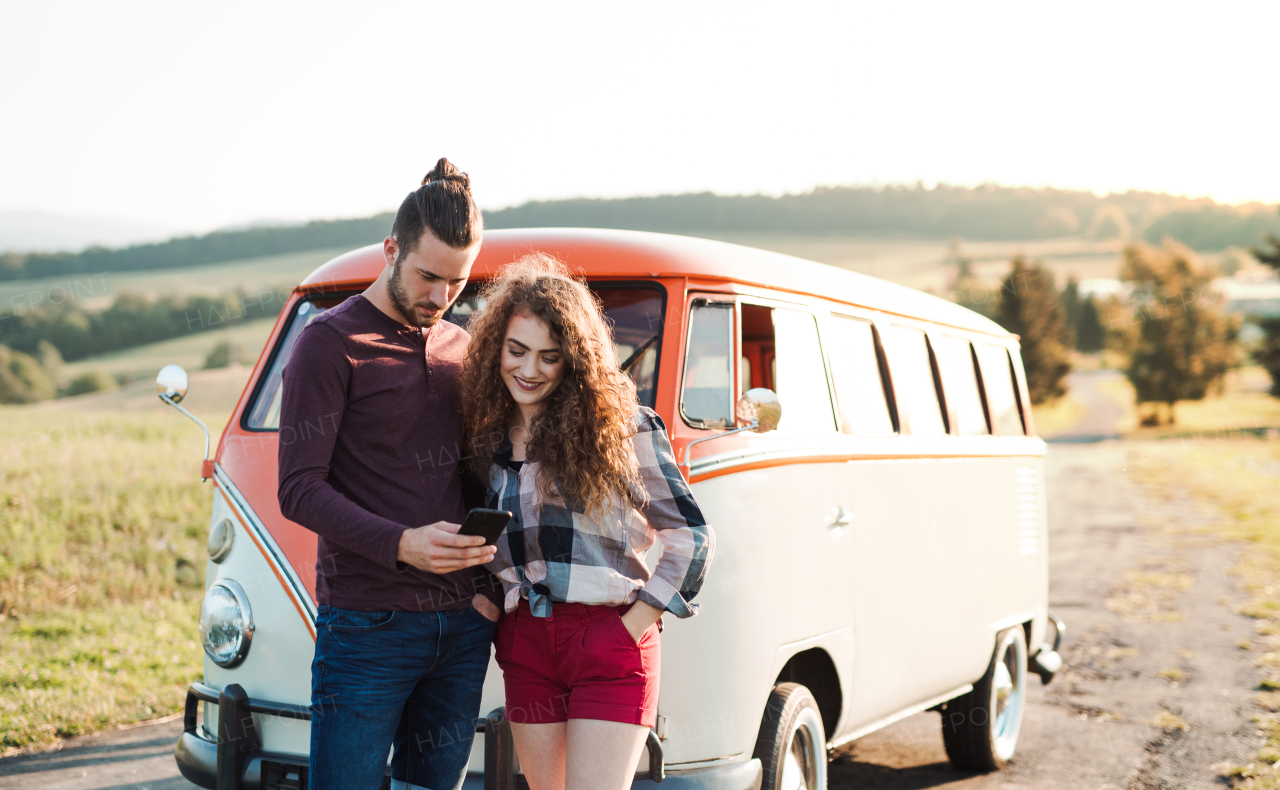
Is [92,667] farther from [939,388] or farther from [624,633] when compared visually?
[624,633]

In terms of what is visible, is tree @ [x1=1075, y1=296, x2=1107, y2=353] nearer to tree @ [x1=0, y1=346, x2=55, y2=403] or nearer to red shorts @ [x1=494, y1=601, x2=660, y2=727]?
tree @ [x1=0, y1=346, x2=55, y2=403]

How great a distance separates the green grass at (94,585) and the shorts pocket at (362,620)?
4.81 m

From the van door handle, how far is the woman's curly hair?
1.74 m

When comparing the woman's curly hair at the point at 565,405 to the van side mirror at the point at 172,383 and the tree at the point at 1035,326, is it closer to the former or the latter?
the van side mirror at the point at 172,383

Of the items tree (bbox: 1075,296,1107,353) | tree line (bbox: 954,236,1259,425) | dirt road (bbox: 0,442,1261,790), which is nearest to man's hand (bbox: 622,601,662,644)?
dirt road (bbox: 0,442,1261,790)

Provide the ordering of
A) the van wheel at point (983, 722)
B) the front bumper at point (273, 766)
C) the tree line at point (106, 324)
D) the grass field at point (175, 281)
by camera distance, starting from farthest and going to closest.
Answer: the grass field at point (175, 281), the tree line at point (106, 324), the van wheel at point (983, 722), the front bumper at point (273, 766)

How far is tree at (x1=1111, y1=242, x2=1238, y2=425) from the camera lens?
211 feet

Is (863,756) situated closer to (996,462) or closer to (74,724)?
(996,462)

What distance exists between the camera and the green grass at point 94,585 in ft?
22.9

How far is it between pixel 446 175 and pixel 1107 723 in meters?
6.38

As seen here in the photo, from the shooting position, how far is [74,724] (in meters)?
6.49

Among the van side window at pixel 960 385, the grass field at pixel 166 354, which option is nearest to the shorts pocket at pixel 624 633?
the van side window at pixel 960 385

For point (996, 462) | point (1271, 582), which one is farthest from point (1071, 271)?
point (996, 462)

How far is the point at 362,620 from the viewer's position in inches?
102
